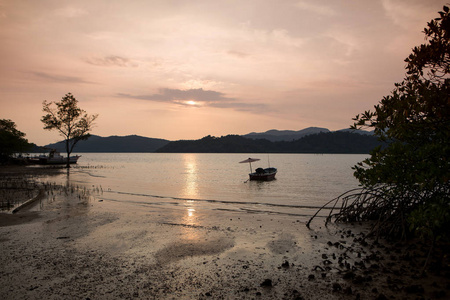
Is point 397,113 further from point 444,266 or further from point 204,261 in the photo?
point 204,261

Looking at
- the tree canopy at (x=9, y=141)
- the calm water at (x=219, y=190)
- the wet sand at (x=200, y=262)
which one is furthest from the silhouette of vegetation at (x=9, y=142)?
the wet sand at (x=200, y=262)

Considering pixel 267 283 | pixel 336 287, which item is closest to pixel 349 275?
pixel 336 287

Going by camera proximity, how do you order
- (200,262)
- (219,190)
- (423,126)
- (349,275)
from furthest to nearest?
1. (219,190)
2. (200,262)
3. (349,275)
4. (423,126)

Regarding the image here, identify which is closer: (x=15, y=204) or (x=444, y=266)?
(x=444, y=266)

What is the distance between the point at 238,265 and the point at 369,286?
3.65 meters

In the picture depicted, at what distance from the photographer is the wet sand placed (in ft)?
22.2

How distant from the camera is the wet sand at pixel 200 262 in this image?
6758 mm

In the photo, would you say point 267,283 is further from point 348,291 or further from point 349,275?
point 349,275

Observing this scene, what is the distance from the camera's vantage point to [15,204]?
701 inches

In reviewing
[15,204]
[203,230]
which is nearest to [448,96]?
[203,230]

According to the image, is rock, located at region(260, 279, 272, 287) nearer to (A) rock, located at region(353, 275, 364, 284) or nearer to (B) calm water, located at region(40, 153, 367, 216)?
(A) rock, located at region(353, 275, 364, 284)

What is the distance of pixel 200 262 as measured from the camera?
888 cm

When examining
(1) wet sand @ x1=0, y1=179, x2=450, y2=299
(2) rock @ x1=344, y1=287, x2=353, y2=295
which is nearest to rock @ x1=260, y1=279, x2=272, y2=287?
(1) wet sand @ x1=0, y1=179, x2=450, y2=299

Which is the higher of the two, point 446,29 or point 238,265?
point 446,29
